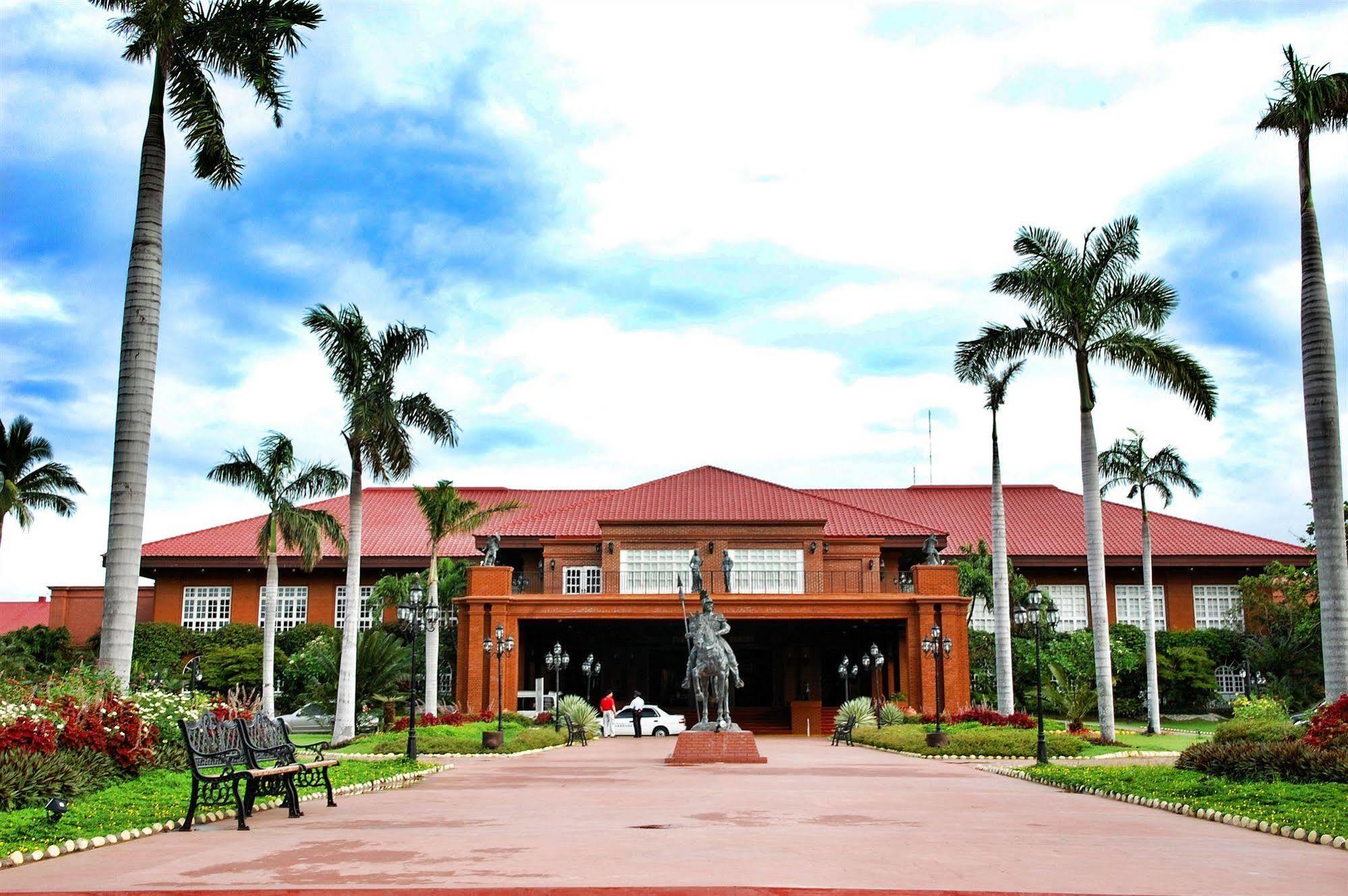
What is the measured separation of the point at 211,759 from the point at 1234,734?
14.5 metres

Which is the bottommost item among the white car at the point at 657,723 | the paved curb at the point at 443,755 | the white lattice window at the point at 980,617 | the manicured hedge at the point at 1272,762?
the white car at the point at 657,723

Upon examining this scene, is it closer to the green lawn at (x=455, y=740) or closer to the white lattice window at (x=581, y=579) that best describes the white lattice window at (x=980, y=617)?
the white lattice window at (x=581, y=579)

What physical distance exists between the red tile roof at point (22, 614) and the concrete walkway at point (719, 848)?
52.0m

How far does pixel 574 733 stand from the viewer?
34.1m

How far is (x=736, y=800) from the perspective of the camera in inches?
579

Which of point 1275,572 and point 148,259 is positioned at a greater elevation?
point 148,259

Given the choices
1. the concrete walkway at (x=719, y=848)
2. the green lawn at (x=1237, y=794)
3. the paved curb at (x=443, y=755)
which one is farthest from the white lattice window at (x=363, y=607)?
the green lawn at (x=1237, y=794)

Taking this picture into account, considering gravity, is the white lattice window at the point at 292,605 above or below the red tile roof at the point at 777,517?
below

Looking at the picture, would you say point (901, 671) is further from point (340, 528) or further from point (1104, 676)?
point (340, 528)

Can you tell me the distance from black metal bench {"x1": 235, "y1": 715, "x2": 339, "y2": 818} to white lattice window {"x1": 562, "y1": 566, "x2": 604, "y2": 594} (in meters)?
29.5

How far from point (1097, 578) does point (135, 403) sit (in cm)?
2091

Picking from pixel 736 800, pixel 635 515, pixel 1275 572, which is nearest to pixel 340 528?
pixel 635 515

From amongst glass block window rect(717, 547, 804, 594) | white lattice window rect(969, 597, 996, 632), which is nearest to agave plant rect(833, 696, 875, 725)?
glass block window rect(717, 547, 804, 594)

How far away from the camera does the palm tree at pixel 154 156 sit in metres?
16.3
